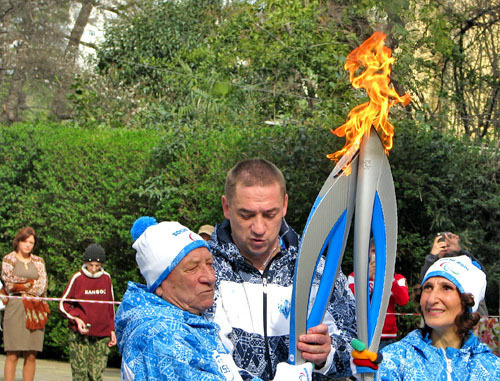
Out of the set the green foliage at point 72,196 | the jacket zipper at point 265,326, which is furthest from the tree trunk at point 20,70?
the jacket zipper at point 265,326

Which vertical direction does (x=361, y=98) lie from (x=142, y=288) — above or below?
above

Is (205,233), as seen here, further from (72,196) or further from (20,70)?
(20,70)

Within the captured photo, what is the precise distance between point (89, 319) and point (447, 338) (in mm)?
5817

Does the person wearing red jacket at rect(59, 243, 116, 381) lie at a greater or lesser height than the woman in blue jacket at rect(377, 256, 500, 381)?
lesser

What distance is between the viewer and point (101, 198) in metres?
12.1

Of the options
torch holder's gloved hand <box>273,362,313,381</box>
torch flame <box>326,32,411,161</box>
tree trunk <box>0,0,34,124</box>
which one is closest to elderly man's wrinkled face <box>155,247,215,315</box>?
torch holder's gloved hand <box>273,362,313,381</box>

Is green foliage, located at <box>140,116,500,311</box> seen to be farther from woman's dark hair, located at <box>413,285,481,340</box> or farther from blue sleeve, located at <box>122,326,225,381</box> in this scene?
blue sleeve, located at <box>122,326,225,381</box>

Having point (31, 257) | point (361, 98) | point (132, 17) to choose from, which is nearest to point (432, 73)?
point (361, 98)

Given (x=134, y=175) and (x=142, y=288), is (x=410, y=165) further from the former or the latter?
(x=142, y=288)

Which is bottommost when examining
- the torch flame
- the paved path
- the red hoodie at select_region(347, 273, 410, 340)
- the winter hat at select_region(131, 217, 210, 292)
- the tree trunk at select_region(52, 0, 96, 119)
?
the paved path

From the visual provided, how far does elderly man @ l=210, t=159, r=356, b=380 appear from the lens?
343 cm

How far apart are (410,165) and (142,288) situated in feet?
22.6

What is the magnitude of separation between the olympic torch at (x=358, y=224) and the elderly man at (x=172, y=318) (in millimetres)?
277

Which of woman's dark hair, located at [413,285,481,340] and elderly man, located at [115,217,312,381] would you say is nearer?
elderly man, located at [115,217,312,381]
